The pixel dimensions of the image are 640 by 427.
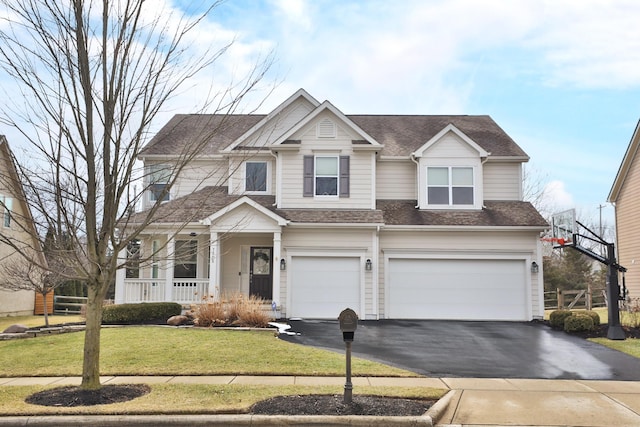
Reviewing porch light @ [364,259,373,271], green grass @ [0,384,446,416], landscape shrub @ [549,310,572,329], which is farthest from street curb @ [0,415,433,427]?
porch light @ [364,259,373,271]

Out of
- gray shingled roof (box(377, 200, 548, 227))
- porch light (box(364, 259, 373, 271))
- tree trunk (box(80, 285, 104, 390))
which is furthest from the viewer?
gray shingled roof (box(377, 200, 548, 227))

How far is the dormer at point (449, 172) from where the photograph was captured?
69.6 feet

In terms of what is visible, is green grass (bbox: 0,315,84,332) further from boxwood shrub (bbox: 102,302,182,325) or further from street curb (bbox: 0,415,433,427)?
street curb (bbox: 0,415,433,427)

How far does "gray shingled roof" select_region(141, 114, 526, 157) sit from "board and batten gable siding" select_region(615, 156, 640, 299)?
20.8 ft

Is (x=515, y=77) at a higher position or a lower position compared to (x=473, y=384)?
higher

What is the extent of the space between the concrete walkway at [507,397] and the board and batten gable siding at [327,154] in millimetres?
10878

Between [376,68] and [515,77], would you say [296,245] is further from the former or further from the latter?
[515,77]

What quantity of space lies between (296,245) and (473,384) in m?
10.9

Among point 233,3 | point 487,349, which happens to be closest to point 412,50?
point 233,3

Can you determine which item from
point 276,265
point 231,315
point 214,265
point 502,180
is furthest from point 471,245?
point 214,265

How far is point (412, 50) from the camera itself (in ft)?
48.7

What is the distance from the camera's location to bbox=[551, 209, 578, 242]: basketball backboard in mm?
18125

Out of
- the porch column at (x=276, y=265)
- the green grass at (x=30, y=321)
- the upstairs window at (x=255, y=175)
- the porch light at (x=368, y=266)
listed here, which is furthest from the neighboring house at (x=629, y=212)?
the green grass at (x=30, y=321)

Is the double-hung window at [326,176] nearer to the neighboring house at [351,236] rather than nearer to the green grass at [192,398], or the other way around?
the neighboring house at [351,236]
